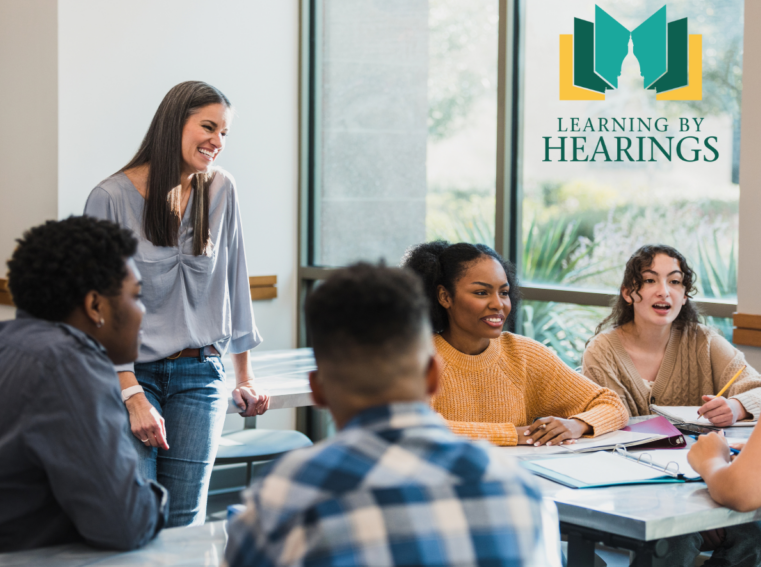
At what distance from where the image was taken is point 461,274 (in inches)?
93.0

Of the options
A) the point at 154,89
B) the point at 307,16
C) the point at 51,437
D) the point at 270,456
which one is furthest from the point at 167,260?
the point at 307,16

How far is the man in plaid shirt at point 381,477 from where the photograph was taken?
0.83m

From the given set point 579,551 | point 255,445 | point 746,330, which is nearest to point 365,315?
point 579,551

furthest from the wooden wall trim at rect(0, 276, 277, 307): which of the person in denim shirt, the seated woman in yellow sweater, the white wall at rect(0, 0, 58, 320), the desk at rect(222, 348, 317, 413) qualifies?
the person in denim shirt

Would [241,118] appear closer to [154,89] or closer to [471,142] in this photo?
[154,89]

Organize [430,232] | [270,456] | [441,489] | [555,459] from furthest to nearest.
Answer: [430,232] → [270,456] → [555,459] → [441,489]

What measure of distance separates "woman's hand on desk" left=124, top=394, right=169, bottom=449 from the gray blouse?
108 millimetres

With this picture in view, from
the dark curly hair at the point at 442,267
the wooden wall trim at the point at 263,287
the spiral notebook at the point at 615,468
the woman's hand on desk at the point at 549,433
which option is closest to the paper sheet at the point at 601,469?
the spiral notebook at the point at 615,468

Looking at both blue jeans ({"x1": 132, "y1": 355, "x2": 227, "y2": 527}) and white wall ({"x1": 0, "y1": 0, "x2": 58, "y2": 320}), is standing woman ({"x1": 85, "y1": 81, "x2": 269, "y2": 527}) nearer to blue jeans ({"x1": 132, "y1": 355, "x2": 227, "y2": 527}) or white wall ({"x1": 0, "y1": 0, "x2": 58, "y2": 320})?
blue jeans ({"x1": 132, "y1": 355, "x2": 227, "y2": 527})

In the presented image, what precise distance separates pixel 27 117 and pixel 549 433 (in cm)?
268

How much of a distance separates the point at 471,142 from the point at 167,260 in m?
2.09

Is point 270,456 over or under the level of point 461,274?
under

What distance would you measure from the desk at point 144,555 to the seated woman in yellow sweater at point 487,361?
103cm

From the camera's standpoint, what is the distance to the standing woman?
81.7 inches
